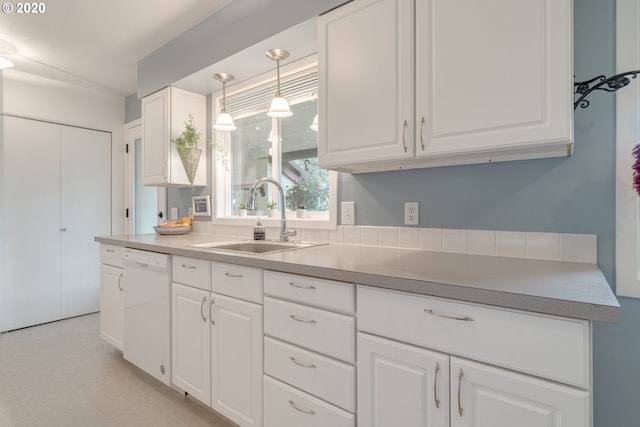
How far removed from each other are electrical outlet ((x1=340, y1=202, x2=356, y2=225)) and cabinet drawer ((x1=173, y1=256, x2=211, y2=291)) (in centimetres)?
80

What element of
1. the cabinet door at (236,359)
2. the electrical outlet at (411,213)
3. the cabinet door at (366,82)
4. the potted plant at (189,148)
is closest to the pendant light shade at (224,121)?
the potted plant at (189,148)

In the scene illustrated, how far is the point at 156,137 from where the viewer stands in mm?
2764

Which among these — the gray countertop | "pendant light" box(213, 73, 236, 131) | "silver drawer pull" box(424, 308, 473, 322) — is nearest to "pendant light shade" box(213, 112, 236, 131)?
"pendant light" box(213, 73, 236, 131)

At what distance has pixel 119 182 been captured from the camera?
12.8ft

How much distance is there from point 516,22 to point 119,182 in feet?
13.7

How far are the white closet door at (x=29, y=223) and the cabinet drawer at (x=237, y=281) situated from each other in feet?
9.28

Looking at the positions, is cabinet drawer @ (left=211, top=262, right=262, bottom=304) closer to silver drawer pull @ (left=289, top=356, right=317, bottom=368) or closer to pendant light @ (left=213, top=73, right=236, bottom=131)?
silver drawer pull @ (left=289, top=356, right=317, bottom=368)

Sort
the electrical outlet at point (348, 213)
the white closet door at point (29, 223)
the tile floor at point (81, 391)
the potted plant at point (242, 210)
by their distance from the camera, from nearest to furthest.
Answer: the tile floor at point (81, 391)
the electrical outlet at point (348, 213)
the potted plant at point (242, 210)
the white closet door at point (29, 223)

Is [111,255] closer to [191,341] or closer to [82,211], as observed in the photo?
[191,341]

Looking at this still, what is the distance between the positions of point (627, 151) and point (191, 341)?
2136 mm

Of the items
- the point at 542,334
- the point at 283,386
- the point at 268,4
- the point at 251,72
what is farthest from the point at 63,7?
the point at 542,334

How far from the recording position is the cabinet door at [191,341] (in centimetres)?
170

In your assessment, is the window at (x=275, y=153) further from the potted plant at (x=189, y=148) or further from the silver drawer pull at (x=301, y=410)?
the silver drawer pull at (x=301, y=410)

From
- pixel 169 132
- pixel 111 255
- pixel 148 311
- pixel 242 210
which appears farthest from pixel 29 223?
pixel 242 210
